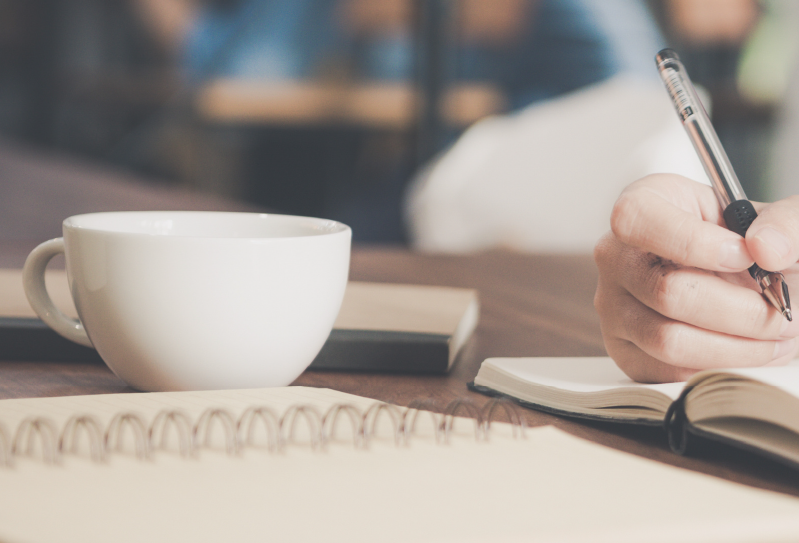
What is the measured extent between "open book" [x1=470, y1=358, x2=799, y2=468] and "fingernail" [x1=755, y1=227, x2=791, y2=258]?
0.20ft

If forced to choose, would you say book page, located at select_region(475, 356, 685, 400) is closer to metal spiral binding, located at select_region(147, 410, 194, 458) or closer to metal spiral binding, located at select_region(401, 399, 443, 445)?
metal spiral binding, located at select_region(401, 399, 443, 445)

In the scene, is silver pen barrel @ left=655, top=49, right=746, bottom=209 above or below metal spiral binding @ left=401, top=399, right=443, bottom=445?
above

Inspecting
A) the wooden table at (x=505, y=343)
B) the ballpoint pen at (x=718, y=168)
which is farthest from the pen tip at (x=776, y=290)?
the wooden table at (x=505, y=343)

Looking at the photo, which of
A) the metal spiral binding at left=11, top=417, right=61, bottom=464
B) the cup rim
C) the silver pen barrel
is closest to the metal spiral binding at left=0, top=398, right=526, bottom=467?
the metal spiral binding at left=11, top=417, right=61, bottom=464

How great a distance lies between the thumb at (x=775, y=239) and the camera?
0.38 meters

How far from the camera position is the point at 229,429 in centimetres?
31

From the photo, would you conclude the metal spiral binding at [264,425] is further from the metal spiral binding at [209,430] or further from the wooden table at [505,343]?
the wooden table at [505,343]

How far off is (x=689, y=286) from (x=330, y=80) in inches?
113

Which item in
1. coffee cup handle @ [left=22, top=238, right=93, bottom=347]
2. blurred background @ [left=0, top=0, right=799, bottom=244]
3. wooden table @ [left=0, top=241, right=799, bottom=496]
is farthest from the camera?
blurred background @ [left=0, top=0, right=799, bottom=244]

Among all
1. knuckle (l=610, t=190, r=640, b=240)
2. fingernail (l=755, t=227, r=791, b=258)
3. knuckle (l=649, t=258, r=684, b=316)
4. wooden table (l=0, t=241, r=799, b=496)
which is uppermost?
knuckle (l=610, t=190, r=640, b=240)

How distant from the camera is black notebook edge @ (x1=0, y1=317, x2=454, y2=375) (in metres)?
0.48

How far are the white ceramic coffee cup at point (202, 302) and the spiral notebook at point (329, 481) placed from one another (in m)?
0.04

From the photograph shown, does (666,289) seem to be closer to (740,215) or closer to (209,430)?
(740,215)

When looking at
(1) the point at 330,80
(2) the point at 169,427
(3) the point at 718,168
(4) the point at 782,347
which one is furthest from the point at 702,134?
(1) the point at 330,80
